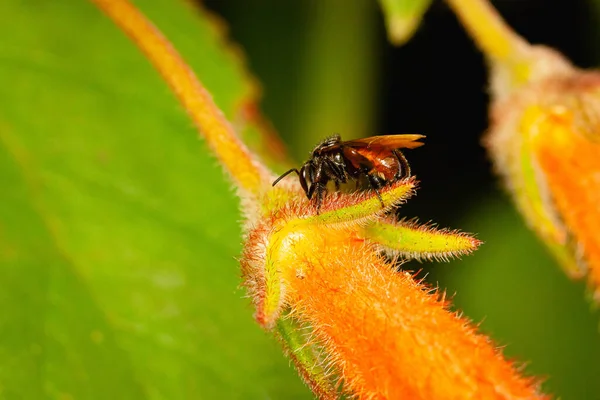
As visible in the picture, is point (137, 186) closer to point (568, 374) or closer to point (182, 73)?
point (182, 73)

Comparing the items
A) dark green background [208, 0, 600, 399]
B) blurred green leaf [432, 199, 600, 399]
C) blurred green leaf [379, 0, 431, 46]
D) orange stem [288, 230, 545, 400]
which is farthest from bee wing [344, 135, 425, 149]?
blurred green leaf [432, 199, 600, 399]

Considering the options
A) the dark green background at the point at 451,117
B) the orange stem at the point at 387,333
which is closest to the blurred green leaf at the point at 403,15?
the orange stem at the point at 387,333

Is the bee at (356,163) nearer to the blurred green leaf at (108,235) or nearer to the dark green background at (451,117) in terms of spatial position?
the blurred green leaf at (108,235)

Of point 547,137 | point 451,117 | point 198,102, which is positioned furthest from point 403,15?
point 451,117

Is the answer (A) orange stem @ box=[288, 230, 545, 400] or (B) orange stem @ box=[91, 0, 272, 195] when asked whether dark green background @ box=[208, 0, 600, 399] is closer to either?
(B) orange stem @ box=[91, 0, 272, 195]

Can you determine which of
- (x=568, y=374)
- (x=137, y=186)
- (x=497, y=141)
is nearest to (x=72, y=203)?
(x=137, y=186)

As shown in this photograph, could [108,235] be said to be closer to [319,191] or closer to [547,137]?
[319,191]
